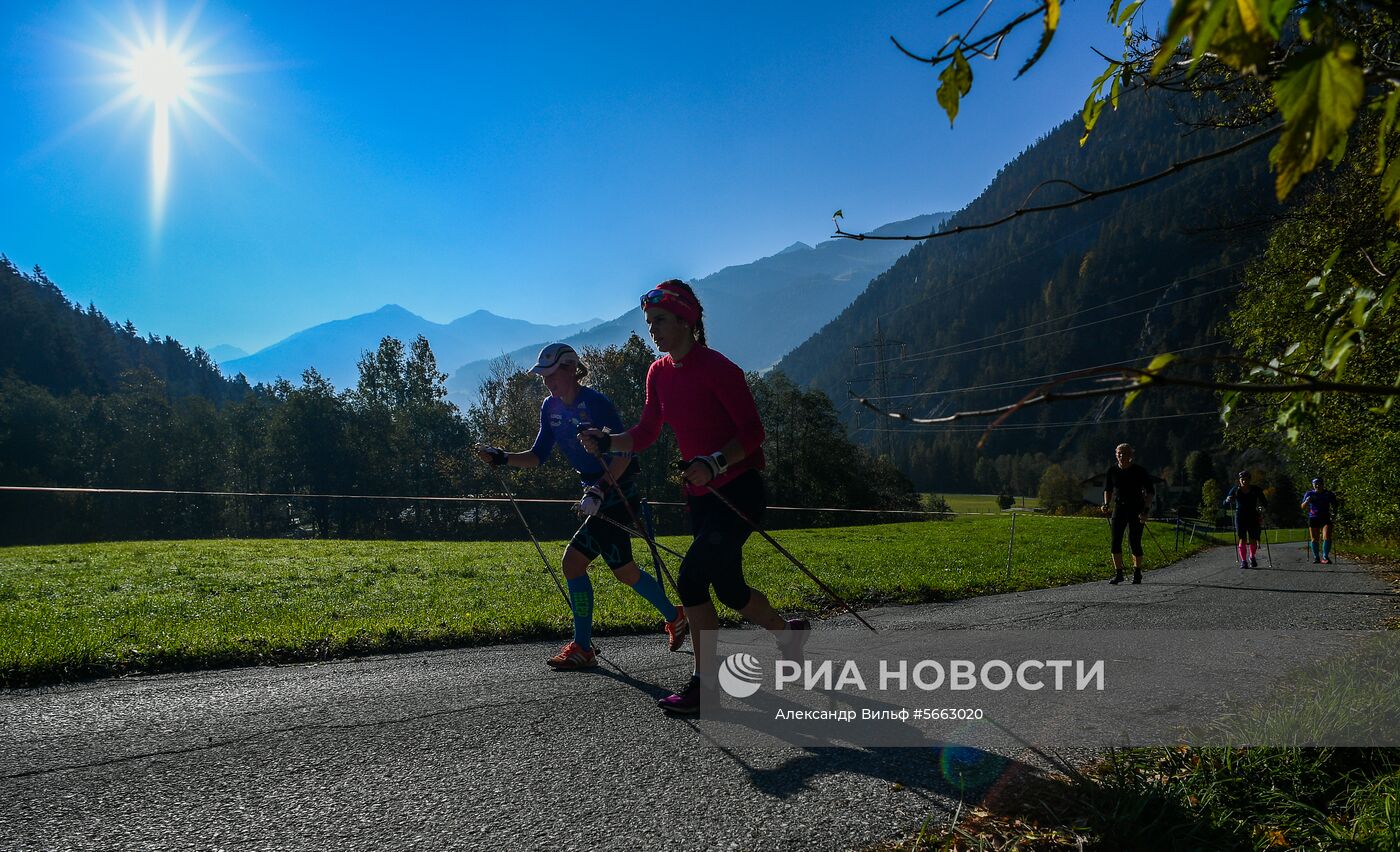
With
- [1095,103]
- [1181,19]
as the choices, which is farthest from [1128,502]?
[1181,19]

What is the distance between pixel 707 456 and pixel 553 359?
6.80 feet

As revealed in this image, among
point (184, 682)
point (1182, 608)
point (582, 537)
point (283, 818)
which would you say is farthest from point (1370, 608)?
point (184, 682)

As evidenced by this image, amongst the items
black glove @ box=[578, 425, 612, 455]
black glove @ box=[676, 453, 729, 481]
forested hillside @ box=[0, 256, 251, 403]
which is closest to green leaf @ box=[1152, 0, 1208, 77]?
black glove @ box=[676, 453, 729, 481]

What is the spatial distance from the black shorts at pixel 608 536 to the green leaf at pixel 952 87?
4.12m

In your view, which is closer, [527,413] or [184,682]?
[184,682]

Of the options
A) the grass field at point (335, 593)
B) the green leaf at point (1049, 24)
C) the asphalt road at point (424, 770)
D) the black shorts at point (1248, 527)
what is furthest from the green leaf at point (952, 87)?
the black shorts at point (1248, 527)

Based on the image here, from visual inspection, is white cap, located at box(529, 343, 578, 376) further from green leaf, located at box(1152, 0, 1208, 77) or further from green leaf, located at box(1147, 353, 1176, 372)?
green leaf, located at box(1152, 0, 1208, 77)

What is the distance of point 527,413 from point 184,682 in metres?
59.8

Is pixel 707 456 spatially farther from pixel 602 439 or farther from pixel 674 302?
pixel 674 302

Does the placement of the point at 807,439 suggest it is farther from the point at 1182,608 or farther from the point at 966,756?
the point at 966,756

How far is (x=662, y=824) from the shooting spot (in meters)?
2.70

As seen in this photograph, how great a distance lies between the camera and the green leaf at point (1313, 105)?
90cm

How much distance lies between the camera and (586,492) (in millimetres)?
5508

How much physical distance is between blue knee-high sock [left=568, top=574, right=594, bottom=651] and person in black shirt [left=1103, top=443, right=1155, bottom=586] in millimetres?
10433
